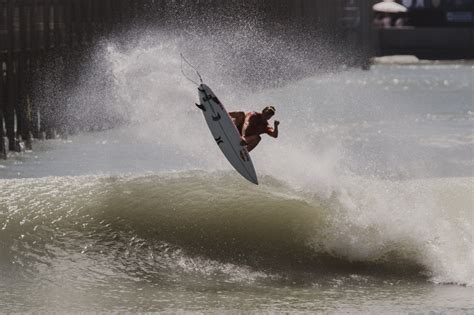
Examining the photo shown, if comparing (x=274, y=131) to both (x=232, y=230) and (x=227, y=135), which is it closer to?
(x=227, y=135)

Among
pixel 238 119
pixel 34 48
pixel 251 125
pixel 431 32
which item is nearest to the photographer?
pixel 251 125

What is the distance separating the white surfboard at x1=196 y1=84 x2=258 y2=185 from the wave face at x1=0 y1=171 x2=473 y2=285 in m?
0.25

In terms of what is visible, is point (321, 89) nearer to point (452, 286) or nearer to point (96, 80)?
point (96, 80)

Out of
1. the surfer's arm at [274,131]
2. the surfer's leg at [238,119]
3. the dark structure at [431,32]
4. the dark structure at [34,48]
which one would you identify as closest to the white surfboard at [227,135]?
the surfer's leg at [238,119]

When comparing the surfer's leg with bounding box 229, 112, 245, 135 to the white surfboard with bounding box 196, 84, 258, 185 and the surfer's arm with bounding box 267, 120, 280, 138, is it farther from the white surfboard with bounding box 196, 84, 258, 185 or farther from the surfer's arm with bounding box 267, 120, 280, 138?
the surfer's arm with bounding box 267, 120, 280, 138

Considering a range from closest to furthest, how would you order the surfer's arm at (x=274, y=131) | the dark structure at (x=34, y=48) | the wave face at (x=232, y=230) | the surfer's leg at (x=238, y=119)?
the wave face at (x=232, y=230)
the surfer's arm at (x=274, y=131)
the surfer's leg at (x=238, y=119)
the dark structure at (x=34, y=48)

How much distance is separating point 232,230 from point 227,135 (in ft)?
5.58

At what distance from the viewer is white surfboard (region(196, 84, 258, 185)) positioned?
17328 millimetres

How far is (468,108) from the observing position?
50.2 m

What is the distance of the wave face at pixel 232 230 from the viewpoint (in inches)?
601

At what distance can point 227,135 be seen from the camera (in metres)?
17.4

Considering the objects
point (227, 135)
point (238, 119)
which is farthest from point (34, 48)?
point (238, 119)

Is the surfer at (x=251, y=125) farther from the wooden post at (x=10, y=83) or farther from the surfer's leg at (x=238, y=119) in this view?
the wooden post at (x=10, y=83)

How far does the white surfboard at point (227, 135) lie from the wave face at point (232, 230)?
25 cm
